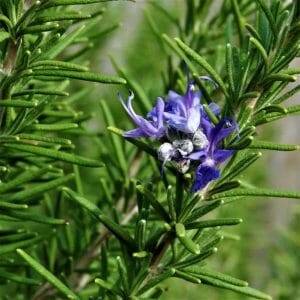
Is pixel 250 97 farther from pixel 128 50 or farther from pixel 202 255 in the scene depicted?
pixel 128 50

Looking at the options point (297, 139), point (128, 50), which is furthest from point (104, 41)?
point (297, 139)

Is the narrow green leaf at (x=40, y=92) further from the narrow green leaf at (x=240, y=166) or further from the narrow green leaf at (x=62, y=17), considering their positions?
the narrow green leaf at (x=240, y=166)

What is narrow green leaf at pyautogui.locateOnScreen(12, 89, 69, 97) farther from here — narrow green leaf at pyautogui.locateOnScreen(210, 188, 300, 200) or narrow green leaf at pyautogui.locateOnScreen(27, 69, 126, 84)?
narrow green leaf at pyautogui.locateOnScreen(210, 188, 300, 200)

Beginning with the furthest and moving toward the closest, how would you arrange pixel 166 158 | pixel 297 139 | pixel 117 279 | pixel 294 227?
1. pixel 297 139
2. pixel 294 227
3. pixel 117 279
4. pixel 166 158

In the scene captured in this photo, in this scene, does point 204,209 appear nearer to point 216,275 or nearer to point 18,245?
point 216,275

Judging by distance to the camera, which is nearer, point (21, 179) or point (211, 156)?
point (211, 156)

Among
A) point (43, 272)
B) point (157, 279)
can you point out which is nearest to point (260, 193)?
point (157, 279)

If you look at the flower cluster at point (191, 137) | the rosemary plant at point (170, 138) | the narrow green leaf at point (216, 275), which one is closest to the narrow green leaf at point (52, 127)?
the rosemary plant at point (170, 138)

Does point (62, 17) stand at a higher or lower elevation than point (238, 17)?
higher

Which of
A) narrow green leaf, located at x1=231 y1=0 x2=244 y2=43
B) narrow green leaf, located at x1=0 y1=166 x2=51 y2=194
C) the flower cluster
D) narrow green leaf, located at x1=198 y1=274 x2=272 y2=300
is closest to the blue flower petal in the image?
the flower cluster
